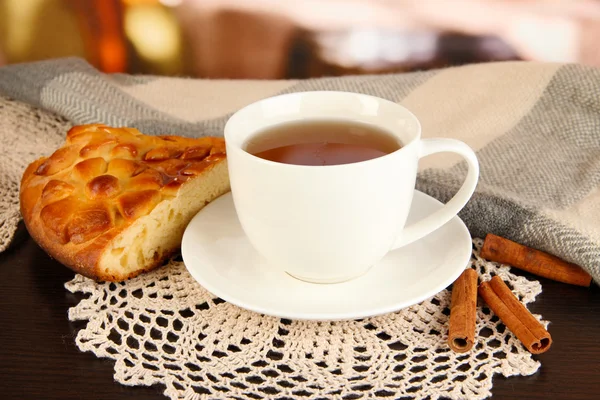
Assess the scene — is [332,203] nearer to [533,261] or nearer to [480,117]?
[533,261]

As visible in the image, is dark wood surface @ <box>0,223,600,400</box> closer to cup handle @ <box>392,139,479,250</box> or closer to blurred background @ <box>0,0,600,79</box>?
cup handle @ <box>392,139,479,250</box>

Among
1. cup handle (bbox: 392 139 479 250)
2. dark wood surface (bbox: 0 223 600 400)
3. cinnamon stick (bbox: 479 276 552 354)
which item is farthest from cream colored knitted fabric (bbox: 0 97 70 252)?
cinnamon stick (bbox: 479 276 552 354)

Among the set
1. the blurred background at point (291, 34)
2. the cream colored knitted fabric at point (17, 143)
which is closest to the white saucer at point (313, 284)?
the cream colored knitted fabric at point (17, 143)

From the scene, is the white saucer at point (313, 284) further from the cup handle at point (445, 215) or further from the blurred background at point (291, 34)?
the blurred background at point (291, 34)

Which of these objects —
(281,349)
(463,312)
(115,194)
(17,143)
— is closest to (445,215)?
(463,312)

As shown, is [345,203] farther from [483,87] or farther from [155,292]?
[483,87]
